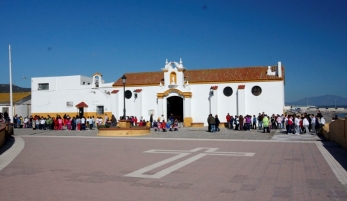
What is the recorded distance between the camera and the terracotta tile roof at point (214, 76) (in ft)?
111

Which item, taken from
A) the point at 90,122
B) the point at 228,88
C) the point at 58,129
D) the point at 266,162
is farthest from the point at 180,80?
the point at 266,162

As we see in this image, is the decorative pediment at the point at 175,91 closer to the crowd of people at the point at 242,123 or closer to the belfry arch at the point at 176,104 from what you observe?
the belfry arch at the point at 176,104

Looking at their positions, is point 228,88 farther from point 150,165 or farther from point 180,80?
point 150,165

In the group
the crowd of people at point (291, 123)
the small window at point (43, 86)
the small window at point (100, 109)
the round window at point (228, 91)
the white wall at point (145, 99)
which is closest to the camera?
the crowd of people at point (291, 123)

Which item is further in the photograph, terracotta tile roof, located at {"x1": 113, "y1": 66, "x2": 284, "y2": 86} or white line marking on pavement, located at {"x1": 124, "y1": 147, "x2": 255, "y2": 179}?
terracotta tile roof, located at {"x1": 113, "y1": 66, "x2": 284, "y2": 86}

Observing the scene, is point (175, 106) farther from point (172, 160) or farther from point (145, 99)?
point (172, 160)

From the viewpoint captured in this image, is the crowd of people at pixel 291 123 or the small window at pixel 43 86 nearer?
the crowd of people at pixel 291 123

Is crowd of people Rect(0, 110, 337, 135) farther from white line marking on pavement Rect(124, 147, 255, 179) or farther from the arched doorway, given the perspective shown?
white line marking on pavement Rect(124, 147, 255, 179)

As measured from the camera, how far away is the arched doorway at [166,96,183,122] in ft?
119

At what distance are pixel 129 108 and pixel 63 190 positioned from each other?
3020 cm

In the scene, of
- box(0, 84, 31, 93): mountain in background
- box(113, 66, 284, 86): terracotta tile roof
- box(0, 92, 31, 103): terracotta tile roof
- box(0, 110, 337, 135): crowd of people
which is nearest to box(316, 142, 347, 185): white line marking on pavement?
box(0, 110, 337, 135): crowd of people

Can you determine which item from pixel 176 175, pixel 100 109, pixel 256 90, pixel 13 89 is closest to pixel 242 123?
pixel 256 90

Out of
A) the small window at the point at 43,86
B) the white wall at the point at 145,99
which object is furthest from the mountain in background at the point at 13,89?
the white wall at the point at 145,99

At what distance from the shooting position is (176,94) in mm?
35562
